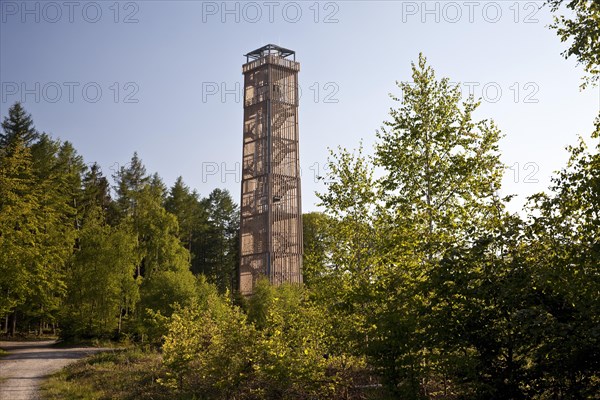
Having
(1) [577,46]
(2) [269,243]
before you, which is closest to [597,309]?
(1) [577,46]

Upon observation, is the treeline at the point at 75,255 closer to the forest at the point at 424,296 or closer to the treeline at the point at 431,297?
the forest at the point at 424,296

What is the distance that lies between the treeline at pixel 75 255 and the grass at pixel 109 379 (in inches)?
86.0

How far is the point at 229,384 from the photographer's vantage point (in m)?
15.3

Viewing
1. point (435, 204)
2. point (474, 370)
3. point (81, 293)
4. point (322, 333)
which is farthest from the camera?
point (81, 293)

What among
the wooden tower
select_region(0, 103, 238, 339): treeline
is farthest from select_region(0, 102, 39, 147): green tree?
the wooden tower

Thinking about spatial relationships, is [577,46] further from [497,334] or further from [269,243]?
[269,243]

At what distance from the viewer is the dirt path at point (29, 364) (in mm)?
18117

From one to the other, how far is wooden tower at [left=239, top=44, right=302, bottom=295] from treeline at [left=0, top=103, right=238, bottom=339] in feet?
21.6

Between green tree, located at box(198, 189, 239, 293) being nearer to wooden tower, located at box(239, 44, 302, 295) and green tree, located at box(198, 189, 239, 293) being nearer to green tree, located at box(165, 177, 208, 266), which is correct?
green tree, located at box(165, 177, 208, 266)

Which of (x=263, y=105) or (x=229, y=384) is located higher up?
(x=263, y=105)

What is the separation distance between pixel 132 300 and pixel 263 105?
20314mm

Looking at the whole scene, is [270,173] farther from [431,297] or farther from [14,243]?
[431,297]

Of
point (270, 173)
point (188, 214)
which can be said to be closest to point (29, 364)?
point (270, 173)

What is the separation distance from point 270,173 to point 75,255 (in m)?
16.3
